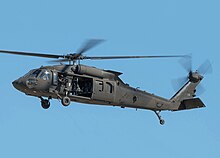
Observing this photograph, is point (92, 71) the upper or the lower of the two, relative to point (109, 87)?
upper

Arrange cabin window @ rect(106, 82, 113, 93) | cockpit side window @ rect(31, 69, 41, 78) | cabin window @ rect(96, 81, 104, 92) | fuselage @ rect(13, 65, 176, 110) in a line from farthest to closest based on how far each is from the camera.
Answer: cabin window @ rect(106, 82, 113, 93)
cabin window @ rect(96, 81, 104, 92)
cockpit side window @ rect(31, 69, 41, 78)
fuselage @ rect(13, 65, 176, 110)

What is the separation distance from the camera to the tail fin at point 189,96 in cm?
3988

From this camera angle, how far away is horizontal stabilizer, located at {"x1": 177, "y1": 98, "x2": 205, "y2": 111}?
130ft

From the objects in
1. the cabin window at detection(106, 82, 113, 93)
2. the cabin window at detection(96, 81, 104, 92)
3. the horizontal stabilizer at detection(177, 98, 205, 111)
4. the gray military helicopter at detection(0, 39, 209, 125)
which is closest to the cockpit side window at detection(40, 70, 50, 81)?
the gray military helicopter at detection(0, 39, 209, 125)

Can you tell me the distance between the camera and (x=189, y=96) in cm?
4294

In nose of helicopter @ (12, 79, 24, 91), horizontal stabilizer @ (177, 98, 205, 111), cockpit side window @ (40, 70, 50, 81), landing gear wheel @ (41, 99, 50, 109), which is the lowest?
landing gear wheel @ (41, 99, 50, 109)

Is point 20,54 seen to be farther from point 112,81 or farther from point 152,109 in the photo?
point 152,109

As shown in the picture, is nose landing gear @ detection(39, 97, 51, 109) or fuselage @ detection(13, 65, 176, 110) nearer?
fuselage @ detection(13, 65, 176, 110)

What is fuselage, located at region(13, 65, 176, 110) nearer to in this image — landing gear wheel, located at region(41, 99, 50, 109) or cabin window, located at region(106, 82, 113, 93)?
cabin window, located at region(106, 82, 113, 93)

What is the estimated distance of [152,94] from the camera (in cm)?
3925

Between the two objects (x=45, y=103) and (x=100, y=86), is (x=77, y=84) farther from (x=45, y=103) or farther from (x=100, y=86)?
(x=45, y=103)

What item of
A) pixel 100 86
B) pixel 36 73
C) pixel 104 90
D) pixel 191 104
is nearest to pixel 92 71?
pixel 100 86

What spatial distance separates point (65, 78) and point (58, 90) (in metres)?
0.85

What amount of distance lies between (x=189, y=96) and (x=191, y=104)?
2.89m
